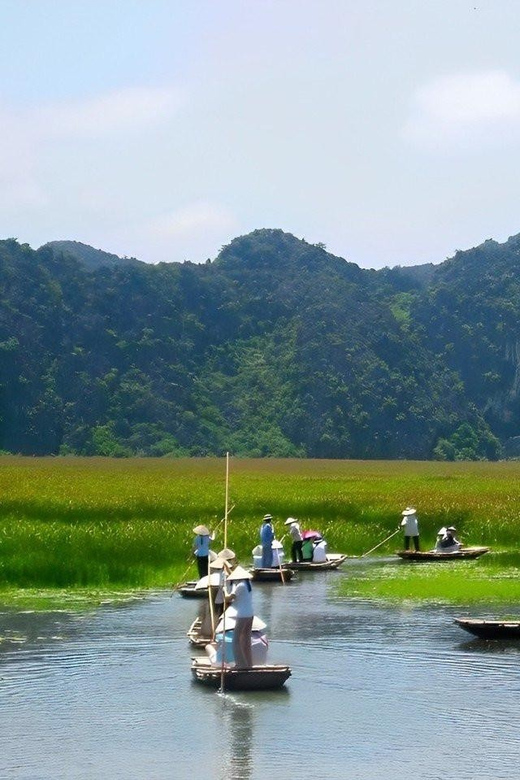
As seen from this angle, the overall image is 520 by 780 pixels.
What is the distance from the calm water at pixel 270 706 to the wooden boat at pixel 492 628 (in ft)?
0.76

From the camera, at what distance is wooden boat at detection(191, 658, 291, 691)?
18500 mm

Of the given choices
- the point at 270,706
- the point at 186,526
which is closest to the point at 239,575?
the point at 270,706

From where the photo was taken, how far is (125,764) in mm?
15141

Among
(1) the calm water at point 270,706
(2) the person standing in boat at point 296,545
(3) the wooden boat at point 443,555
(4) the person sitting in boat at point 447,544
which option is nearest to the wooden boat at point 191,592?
(1) the calm water at point 270,706

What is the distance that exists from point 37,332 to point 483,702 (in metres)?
156

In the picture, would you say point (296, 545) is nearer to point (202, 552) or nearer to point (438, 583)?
point (438, 583)

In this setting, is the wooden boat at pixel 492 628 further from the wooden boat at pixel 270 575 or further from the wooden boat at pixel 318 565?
the wooden boat at pixel 318 565

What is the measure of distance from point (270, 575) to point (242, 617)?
46.7 feet

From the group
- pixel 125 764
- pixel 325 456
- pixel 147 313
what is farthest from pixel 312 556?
pixel 147 313

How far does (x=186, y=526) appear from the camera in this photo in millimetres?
38562

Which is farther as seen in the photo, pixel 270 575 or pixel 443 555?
pixel 443 555

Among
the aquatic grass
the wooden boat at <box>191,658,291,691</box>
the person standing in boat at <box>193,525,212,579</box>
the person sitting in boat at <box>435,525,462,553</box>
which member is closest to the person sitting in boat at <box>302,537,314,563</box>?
the aquatic grass

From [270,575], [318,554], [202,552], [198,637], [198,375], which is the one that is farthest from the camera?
[198,375]

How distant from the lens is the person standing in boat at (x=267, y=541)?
31.3 m
